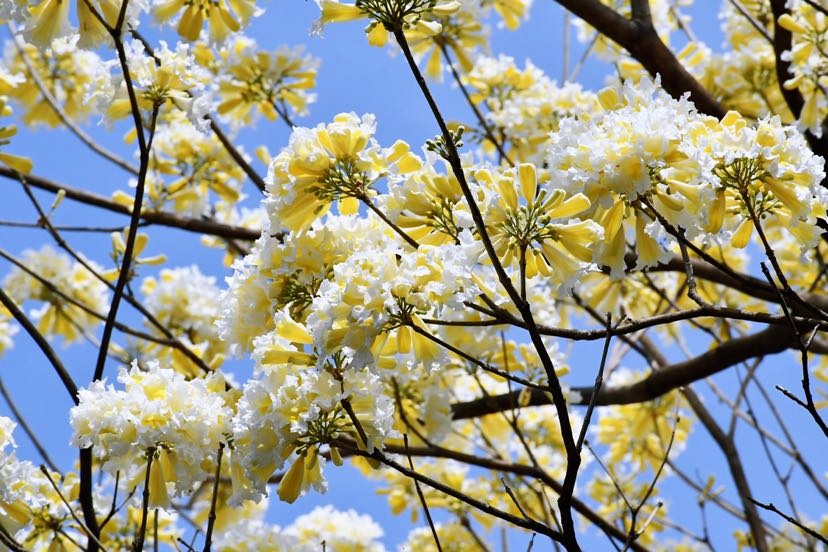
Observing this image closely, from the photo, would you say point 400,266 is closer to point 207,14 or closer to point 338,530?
point 207,14

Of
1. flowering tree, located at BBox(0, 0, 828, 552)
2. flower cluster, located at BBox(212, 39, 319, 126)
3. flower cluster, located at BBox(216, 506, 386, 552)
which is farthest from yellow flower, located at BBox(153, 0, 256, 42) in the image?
flower cluster, located at BBox(216, 506, 386, 552)

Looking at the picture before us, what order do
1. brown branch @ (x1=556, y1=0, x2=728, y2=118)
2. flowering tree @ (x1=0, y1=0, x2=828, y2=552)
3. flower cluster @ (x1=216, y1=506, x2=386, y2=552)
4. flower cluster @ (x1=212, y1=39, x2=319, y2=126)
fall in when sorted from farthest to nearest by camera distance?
flower cluster @ (x1=216, y1=506, x2=386, y2=552)
flower cluster @ (x1=212, y1=39, x2=319, y2=126)
brown branch @ (x1=556, y1=0, x2=728, y2=118)
flowering tree @ (x1=0, y1=0, x2=828, y2=552)

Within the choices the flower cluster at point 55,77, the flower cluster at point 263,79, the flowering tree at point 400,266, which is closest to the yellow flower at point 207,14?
the flowering tree at point 400,266

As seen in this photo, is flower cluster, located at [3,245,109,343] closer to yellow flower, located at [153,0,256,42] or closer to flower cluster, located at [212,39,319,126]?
flower cluster, located at [212,39,319,126]

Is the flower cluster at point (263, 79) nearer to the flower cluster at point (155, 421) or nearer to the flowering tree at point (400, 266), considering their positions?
the flowering tree at point (400, 266)

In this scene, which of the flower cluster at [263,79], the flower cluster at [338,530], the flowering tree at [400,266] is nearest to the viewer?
the flowering tree at [400,266]

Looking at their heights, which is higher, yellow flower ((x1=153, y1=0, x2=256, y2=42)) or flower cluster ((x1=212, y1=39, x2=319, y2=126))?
flower cluster ((x1=212, y1=39, x2=319, y2=126))

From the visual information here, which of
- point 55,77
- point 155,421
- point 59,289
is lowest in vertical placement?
point 155,421

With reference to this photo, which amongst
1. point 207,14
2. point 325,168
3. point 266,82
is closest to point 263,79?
point 266,82

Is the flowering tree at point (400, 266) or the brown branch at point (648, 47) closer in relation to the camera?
the flowering tree at point (400, 266)

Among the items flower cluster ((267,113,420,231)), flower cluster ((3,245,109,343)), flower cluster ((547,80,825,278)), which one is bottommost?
flower cluster ((267,113,420,231))

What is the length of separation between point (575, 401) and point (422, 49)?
1898 millimetres

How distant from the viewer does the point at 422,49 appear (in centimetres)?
427

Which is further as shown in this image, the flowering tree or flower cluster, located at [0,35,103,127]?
flower cluster, located at [0,35,103,127]
